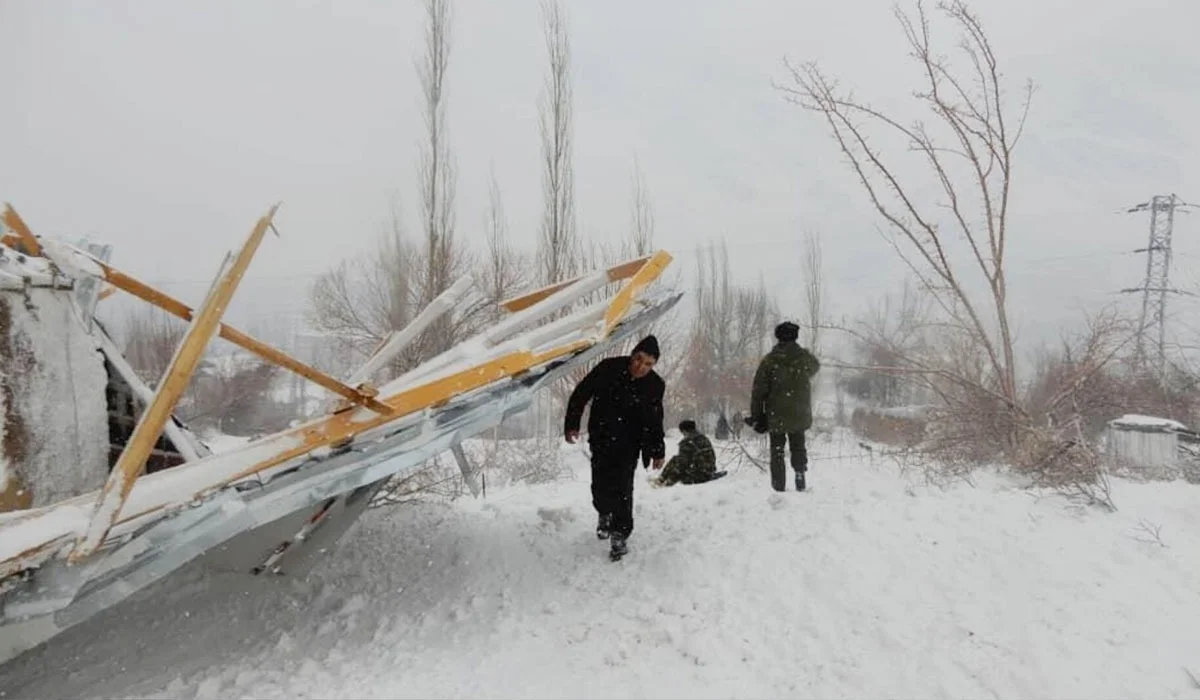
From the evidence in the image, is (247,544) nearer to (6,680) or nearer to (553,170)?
(6,680)

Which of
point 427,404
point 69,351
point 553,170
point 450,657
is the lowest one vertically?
point 450,657

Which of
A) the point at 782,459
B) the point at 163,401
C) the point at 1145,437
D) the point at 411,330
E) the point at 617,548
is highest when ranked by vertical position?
the point at 411,330

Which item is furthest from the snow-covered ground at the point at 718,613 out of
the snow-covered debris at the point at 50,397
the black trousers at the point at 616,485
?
the snow-covered debris at the point at 50,397

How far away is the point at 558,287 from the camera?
557 cm

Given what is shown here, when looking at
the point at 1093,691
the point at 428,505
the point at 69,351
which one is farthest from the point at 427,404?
the point at 1093,691

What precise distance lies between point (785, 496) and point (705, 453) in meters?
2.16

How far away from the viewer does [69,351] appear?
3.56 m

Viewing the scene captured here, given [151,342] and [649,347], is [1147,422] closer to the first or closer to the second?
[649,347]

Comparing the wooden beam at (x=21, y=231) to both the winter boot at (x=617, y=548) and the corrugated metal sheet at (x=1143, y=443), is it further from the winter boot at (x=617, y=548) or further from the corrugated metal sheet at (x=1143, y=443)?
the corrugated metal sheet at (x=1143, y=443)

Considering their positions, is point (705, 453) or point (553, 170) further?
point (553, 170)

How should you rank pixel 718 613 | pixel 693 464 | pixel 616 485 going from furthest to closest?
pixel 693 464 < pixel 616 485 < pixel 718 613

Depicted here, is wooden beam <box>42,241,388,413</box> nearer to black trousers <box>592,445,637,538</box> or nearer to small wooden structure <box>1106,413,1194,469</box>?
black trousers <box>592,445,637,538</box>

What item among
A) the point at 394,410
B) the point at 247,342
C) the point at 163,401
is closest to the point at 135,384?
the point at 247,342

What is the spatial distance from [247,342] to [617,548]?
2673 millimetres
